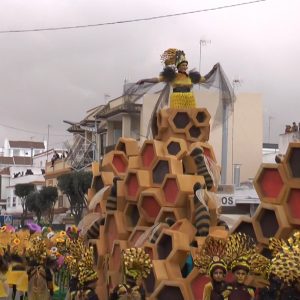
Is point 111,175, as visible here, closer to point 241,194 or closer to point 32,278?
point 32,278

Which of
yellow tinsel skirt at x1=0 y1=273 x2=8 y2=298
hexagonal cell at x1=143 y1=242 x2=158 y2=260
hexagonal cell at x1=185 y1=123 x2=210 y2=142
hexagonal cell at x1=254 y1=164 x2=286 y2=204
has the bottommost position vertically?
yellow tinsel skirt at x1=0 y1=273 x2=8 y2=298

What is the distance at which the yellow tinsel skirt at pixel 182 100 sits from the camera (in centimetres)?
1092

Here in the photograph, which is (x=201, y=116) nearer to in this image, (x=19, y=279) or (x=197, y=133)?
(x=197, y=133)

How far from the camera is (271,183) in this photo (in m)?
7.52

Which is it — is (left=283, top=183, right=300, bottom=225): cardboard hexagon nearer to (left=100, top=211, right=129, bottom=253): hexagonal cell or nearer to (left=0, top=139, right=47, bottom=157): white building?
(left=100, top=211, right=129, bottom=253): hexagonal cell

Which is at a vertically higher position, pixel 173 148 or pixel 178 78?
pixel 178 78

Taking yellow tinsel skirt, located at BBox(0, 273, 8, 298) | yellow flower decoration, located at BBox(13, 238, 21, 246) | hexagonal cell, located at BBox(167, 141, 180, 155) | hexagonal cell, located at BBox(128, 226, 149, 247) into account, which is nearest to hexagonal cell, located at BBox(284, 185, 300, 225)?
hexagonal cell, located at BBox(128, 226, 149, 247)

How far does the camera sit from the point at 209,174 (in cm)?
996

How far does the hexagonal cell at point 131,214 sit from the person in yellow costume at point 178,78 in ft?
5.90

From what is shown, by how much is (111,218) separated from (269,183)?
12.1ft

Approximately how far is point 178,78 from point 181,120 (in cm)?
78

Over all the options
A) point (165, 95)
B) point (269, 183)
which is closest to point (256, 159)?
point (165, 95)

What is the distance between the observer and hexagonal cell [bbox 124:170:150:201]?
32.6ft

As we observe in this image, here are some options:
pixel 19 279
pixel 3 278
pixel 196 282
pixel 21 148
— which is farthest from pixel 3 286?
pixel 21 148
